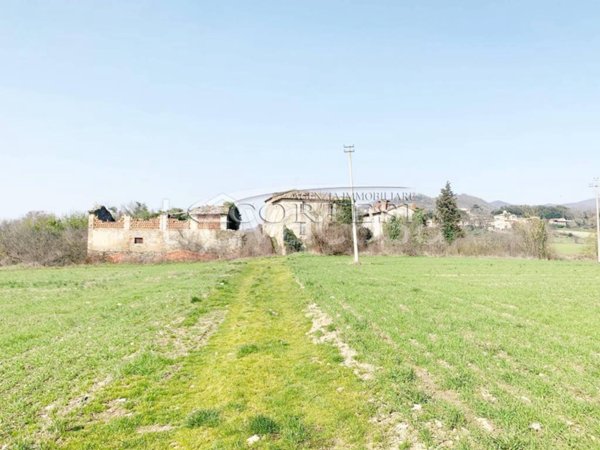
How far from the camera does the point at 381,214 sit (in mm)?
60500

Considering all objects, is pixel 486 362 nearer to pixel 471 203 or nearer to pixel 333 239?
pixel 333 239

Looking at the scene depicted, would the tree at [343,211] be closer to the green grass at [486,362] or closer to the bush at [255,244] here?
the bush at [255,244]

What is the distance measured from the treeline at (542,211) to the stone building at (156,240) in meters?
40.5

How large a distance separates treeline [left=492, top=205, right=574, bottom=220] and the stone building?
40.5 m

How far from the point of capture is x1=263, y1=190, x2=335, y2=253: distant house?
52094 mm

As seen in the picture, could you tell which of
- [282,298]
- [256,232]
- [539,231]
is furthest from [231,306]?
[539,231]

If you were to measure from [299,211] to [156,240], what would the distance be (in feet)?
62.4

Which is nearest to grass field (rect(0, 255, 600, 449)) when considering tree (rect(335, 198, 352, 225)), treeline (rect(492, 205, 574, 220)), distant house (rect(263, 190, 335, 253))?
tree (rect(335, 198, 352, 225))

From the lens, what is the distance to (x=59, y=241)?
4347 cm

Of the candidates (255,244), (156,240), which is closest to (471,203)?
(255,244)

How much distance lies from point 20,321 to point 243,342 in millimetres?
6308

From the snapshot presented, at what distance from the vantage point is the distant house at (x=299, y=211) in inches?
2051

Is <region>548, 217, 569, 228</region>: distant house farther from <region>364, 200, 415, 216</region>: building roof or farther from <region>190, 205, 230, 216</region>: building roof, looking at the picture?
<region>190, 205, 230, 216</region>: building roof

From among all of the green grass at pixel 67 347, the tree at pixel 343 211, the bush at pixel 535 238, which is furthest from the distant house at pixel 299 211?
the green grass at pixel 67 347
